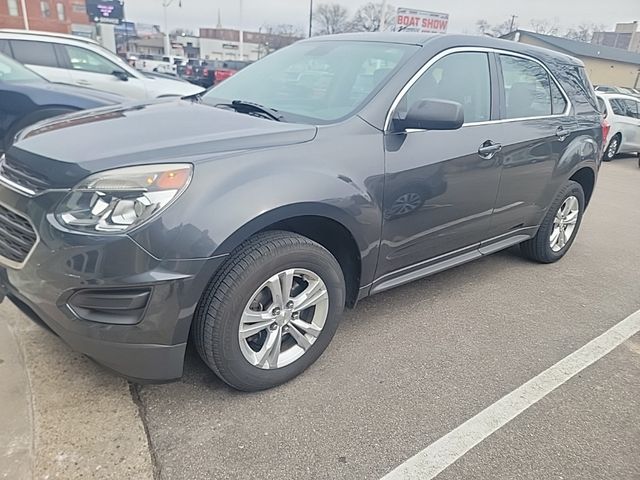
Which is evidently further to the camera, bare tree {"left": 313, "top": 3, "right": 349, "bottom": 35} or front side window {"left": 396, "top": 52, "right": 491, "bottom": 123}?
bare tree {"left": 313, "top": 3, "right": 349, "bottom": 35}

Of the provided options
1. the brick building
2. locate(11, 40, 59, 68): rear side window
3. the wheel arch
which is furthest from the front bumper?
the brick building

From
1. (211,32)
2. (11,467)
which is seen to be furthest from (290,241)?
(211,32)

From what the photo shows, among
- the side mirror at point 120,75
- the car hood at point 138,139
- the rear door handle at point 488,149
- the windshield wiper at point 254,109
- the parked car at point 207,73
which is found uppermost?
the windshield wiper at point 254,109

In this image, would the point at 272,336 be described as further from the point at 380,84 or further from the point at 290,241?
the point at 380,84

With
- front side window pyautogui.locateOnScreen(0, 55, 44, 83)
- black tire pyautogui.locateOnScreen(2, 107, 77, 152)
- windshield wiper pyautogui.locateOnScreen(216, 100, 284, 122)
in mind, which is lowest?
black tire pyautogui.locateOnScreen(2, 107, 77, 152)

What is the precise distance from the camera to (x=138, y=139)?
2.26 m

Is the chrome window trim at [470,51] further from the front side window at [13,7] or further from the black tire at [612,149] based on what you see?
the front side window at [13,7]

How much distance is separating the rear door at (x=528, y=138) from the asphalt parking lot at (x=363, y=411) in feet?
2.78

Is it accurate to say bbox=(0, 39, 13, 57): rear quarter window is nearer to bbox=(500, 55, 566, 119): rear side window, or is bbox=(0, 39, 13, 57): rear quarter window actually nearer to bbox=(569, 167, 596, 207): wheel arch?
bbox=(500, 55, 566, 119): rear side window

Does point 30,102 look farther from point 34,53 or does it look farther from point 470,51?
point 470,51

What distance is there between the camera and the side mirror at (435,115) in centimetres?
262

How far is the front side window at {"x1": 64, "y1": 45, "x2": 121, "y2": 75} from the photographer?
26.5 feet

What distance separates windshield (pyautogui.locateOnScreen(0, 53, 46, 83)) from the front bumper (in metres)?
4.41

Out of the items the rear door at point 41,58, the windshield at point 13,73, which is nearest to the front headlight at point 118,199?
the windshield at point 13,73
